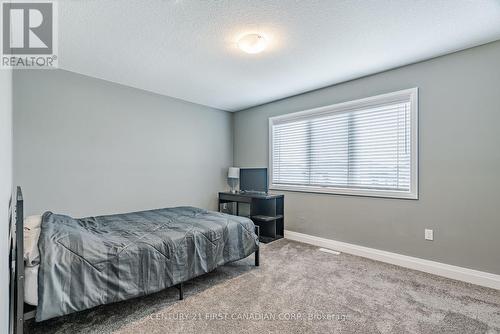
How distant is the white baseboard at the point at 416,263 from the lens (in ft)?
8.09

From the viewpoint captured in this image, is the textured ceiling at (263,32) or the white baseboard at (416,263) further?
the white baseboard at (416,263)

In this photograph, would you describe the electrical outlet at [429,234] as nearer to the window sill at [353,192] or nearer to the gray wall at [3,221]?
the window sill at [353,192]

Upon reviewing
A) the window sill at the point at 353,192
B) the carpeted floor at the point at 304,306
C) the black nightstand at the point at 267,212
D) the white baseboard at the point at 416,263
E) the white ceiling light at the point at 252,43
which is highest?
the white ceiling light at the point at 252,43

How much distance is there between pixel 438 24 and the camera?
2156mm

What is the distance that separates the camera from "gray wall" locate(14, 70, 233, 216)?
9.33 ft

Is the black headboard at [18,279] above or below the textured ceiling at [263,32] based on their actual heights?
below

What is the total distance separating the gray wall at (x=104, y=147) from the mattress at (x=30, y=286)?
5.58 feet

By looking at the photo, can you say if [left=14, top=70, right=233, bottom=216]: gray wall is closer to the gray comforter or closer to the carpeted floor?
the gray comforter

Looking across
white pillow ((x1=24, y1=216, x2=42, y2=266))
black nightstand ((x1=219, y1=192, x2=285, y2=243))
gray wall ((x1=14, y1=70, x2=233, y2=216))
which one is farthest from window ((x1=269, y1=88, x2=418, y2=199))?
white pillow ((x1=24, y1=216, x2=42, y2=266))

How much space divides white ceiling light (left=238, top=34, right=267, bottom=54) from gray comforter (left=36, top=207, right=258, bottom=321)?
5.97 ft

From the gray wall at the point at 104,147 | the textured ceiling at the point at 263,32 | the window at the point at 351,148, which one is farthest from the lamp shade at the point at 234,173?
the textured ceiling at the point at 263,32

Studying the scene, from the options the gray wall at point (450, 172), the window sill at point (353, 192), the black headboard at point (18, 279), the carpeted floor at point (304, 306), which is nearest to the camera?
the black headboard at point (18, 279)

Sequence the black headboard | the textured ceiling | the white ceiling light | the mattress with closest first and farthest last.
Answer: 1. the black headboard
2. the mattress
3. the textured ceiling
4. the white ceiling light

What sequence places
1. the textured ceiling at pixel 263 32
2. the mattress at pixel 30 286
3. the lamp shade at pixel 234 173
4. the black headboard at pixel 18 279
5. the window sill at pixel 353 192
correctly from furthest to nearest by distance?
the lamp shade at pixel 234 173 → the window sill at pixel 353 192 → the textured ceiling at pixel 263 32 → the mattress at pixel 30 286 → the black headboard at pixel 18 279
